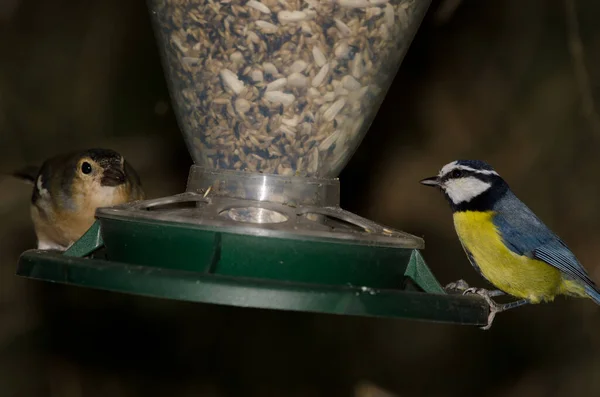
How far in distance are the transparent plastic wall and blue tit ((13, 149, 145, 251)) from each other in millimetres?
1713

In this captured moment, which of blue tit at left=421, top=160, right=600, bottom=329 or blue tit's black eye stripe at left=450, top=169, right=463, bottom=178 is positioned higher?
blue tit's black eye stripe at left=450, top=169, right=463, bottom=178

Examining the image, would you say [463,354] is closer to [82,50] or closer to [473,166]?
[473,166]

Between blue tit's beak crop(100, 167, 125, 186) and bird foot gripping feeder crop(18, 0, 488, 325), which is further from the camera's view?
blue tit's beak crop(100, 167, 125, 186)

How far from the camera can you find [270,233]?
278 centimetres

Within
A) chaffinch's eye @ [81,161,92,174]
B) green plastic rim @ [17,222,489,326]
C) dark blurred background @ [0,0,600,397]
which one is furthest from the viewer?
dark blurred background @ [0,0,600,397]

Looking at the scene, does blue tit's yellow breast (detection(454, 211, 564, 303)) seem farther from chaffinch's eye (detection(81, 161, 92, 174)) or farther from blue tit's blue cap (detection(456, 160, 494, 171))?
chaffinch's eye (detection(81, 161, 92, 174))

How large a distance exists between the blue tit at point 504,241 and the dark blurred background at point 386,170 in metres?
1.44

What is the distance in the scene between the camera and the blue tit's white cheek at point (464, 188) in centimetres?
480

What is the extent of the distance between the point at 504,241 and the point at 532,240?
0.15m

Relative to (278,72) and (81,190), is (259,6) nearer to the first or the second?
(278,72)

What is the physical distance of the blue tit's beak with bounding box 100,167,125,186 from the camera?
16.6ft

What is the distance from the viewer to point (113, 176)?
16.6 feet

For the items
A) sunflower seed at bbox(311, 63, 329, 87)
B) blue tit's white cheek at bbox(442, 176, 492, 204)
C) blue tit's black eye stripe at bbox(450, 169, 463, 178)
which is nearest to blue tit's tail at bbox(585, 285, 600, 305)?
blue tit's white cheek at bbox(442, 176, 492, 204)

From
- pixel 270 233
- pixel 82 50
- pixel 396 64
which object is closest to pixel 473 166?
pixel 396 64
